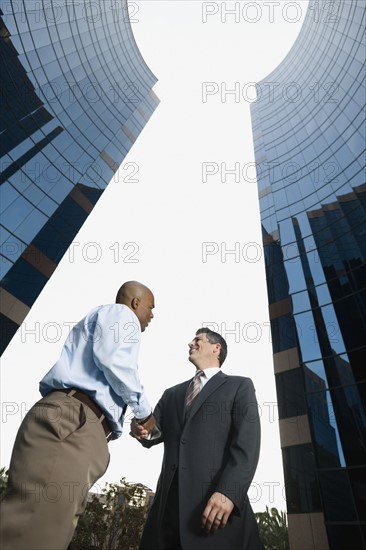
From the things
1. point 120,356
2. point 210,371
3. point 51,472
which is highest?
point 210,371

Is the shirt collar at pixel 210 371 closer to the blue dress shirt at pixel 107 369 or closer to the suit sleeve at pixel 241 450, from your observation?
the suit sleeve at pixel 241 450

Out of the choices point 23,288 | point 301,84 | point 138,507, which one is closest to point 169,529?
point 23,288

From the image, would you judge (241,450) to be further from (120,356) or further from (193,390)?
(120,356)

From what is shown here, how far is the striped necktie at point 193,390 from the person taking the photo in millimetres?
3742

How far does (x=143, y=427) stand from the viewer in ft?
10.2

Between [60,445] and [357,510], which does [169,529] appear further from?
[357,510]

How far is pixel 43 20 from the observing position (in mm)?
23875

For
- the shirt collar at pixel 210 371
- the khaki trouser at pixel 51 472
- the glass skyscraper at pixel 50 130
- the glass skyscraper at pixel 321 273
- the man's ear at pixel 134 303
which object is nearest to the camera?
the khaki trouser at pixel 51 472

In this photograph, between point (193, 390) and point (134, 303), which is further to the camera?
point (193, 390)

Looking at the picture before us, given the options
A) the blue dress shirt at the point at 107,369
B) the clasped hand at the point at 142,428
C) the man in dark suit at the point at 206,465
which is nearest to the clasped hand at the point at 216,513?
the man in dark suit at the point at 206,465

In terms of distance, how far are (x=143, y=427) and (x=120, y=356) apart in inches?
30.7

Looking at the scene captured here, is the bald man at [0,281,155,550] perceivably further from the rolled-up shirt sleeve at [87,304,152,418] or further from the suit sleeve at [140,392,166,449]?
the suit sleeve at [140,392,166,449]

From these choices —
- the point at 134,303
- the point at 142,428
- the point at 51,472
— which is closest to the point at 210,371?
the point at 142,428

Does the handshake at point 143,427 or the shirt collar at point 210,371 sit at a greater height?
the shirt collar at point 210,371
